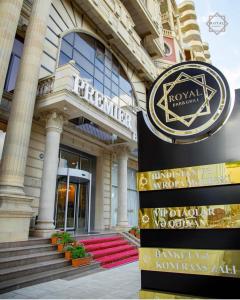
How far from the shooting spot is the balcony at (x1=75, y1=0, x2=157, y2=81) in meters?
15.7

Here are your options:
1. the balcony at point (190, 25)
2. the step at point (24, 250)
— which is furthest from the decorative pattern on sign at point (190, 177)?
the balcony at point (190, 25)

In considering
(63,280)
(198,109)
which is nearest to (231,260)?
(198,109)

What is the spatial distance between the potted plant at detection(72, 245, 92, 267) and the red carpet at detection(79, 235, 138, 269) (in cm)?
67

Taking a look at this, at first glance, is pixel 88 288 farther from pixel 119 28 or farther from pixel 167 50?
pixel 167 50

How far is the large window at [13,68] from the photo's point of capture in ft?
36.4

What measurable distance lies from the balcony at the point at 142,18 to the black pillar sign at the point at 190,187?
71.8ft

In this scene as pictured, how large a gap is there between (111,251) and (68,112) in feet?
20.9

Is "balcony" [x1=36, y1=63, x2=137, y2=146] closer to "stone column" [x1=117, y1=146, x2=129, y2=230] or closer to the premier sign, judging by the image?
the premier sign

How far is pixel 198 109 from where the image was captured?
331 cm

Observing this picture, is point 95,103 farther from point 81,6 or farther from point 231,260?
point 231,260

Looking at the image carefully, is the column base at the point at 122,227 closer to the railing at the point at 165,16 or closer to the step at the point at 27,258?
the step at the point at 27,258

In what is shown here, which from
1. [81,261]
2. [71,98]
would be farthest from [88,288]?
[71,98]

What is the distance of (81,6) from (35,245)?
14231 millimetres

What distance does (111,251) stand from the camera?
34.0ft
